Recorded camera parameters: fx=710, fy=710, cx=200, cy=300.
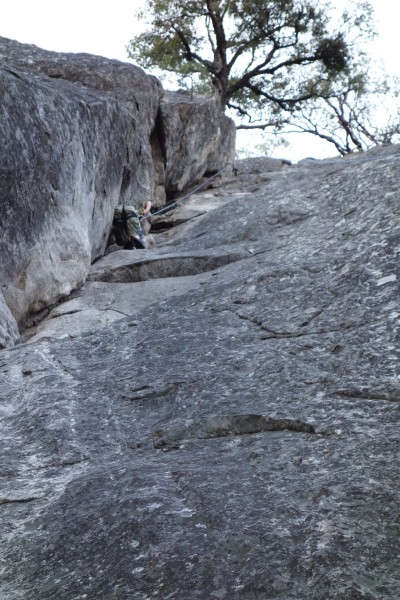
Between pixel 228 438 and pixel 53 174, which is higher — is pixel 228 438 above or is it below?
below

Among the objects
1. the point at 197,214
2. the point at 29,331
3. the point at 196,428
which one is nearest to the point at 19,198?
the point at 29,331

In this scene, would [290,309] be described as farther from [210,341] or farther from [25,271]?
[25,271]

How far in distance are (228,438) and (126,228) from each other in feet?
28.2

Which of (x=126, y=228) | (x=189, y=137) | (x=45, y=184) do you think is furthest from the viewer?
(x=189, y=137)

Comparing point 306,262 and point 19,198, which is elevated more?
point 19,198

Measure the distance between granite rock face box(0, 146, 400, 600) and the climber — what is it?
16.9 feet

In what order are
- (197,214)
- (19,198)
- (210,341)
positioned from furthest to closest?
(197,214)
(19,198)
(210,341)

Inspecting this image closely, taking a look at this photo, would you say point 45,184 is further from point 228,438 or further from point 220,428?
point 228,438

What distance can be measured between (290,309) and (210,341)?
0.73m

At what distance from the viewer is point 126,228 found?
12297 millimetres

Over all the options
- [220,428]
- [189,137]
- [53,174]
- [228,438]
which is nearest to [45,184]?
[53,174]

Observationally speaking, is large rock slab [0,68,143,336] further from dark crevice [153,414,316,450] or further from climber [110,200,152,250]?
dark crevice [153,414,316,450]

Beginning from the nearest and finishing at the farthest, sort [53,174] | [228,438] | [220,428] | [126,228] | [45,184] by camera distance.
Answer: [228,438], [220,428], [45,184], [53,174], [126,228]

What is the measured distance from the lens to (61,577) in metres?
3.02
